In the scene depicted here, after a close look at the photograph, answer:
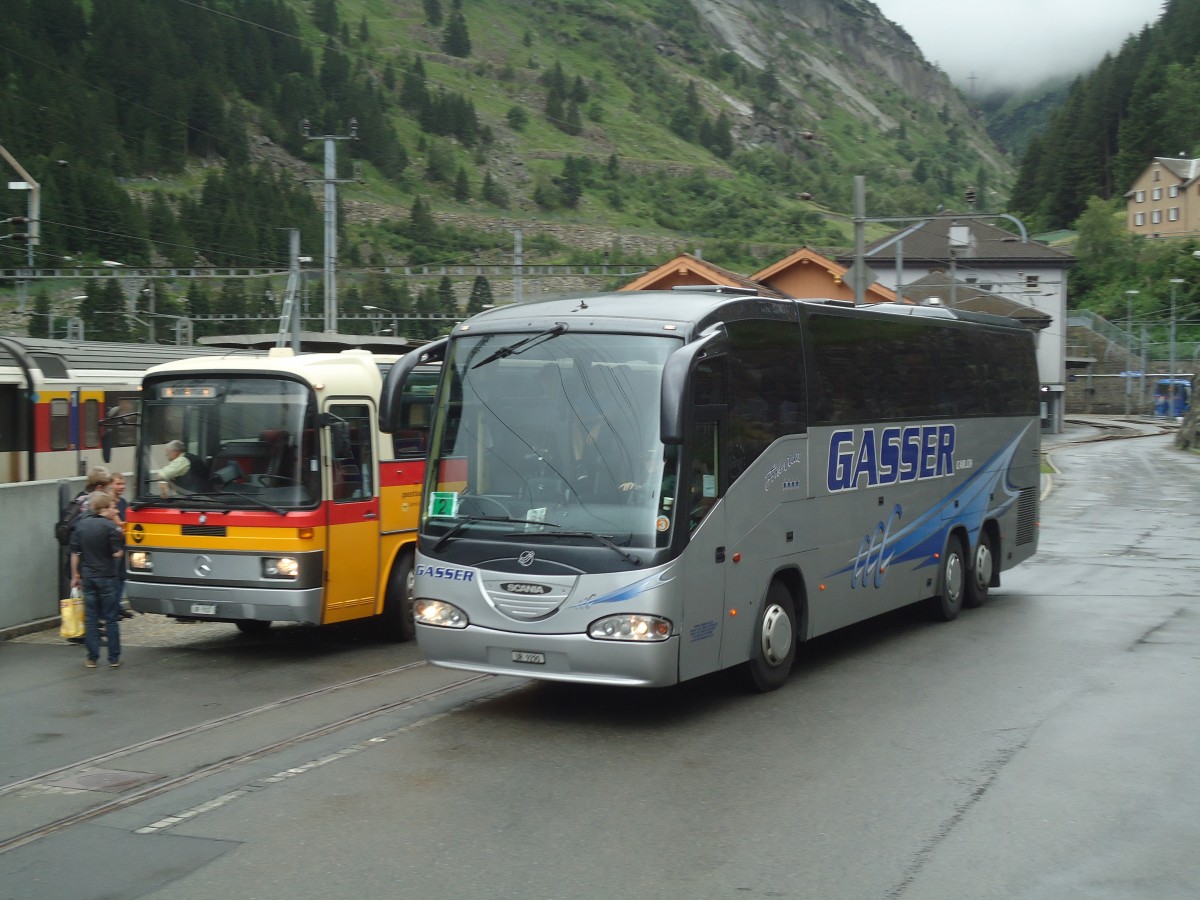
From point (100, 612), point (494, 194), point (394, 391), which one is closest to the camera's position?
point (394, 391)

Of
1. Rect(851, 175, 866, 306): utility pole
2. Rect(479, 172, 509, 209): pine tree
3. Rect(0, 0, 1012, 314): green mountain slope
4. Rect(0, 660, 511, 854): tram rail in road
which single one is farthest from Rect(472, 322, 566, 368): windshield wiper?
Rect(479, 172, 509, 209): pine tree

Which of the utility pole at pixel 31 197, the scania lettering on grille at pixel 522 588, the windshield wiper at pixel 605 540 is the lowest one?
the scania lettering on grille at pixel 522 588

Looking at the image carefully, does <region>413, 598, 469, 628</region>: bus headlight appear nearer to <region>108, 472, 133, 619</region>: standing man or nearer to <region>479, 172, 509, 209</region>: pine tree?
<region>108, 472, 133, 619</region>: standing man

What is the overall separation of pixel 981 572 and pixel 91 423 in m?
17.6

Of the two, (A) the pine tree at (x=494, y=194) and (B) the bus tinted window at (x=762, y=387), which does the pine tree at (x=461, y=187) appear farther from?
(B) the bus tinted window at (x=762, y=387)

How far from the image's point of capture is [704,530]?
946 cm

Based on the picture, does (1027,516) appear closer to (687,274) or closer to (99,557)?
(99,557)

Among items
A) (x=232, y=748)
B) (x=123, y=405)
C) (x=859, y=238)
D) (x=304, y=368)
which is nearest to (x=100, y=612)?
(x=304, y=368)

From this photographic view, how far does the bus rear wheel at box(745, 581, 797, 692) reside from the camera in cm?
1040

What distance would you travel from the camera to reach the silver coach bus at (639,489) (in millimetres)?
9109

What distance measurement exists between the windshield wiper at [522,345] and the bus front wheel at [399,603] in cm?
402

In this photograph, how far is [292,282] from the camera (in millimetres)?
32156

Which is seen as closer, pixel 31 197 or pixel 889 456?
pixel 889 456

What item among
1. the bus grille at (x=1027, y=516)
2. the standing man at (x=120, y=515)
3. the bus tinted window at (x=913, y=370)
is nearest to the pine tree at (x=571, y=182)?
the bus grille at (x=1027, y=516)
